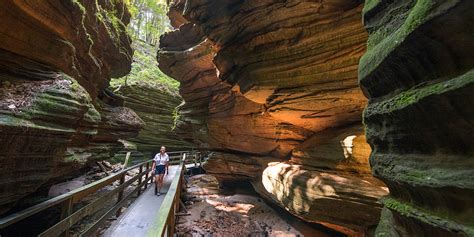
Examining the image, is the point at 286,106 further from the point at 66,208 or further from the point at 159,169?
the point at 66,208

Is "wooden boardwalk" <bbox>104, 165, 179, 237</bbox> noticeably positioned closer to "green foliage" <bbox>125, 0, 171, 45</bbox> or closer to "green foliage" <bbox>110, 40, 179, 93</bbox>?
"green foliage" <bbox>110, 40, 179, 93</bbox>

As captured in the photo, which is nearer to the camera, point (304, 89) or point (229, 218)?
point (304, 89)

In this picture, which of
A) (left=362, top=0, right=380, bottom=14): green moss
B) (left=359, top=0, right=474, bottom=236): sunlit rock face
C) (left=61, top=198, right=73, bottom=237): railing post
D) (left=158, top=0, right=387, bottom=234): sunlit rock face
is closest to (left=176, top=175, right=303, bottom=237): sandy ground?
(left=158, top=0, right=387, bottom=234): sunlit rock face

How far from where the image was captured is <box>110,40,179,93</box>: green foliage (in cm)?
2438

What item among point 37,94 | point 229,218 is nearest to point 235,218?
point 229,218

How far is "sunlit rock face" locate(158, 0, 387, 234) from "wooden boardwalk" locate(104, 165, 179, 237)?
4027mm

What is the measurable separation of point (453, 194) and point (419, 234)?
61cm

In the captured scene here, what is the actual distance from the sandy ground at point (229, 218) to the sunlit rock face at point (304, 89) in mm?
1596

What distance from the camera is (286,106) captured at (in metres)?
8.20

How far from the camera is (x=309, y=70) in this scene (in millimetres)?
6953

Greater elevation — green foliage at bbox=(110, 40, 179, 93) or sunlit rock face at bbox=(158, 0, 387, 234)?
green foliage at bbox=(110, 40, 179, 93)

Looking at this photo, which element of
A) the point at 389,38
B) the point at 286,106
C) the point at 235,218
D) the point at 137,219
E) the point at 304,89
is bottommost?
the point at 235,218

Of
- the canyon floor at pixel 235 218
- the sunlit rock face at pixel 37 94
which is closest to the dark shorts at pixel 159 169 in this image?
the canyon floor at pixel 235 218

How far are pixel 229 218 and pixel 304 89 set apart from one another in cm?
639
